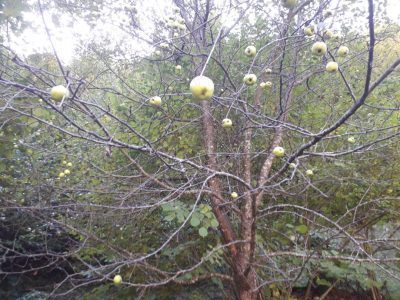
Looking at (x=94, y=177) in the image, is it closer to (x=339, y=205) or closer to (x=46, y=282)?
(x=339, y=205)

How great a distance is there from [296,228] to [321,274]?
1394 millimetres

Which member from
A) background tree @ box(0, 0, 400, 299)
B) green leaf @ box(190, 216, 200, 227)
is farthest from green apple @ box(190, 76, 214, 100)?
background tree @ box(0, 0, 400, 299)

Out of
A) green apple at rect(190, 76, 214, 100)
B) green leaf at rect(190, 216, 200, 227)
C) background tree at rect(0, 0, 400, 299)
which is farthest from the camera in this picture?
background tree at rect(0, 0, 400, 299)

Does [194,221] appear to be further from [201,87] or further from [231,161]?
[201,87]

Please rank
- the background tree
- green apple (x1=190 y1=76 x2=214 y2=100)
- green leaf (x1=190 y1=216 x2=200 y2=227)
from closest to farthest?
green apple (x1=190 y1=76 x2=214 y2=100), green leaf (x1=190 y1=216 x2=200 y2=227), the background tree

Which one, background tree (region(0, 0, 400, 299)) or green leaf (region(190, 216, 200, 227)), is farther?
background tree (region(0, 0, 400, 299))

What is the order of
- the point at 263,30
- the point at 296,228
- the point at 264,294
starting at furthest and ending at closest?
the point at 263,30 → the point at 264,294 → the point at 296,228

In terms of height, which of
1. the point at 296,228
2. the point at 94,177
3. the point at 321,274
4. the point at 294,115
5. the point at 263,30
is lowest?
the point at 321,274

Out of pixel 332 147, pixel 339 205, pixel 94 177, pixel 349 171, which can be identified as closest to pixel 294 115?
pixel 332 147

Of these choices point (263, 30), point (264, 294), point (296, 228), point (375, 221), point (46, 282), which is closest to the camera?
point (296, 228)

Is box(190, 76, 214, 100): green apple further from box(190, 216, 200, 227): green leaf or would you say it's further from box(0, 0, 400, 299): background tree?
box(0, 0, 400, 299): background tree

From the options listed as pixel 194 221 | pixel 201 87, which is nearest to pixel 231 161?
pixel 194 221

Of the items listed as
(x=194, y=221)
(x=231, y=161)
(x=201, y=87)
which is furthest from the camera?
(x=231, y=161)

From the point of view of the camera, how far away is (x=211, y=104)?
362 centimetres
